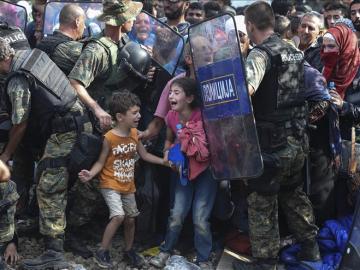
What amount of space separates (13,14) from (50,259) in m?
2.87

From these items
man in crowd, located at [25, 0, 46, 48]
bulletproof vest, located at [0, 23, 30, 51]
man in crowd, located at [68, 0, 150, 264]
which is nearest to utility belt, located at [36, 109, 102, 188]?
man in crowd, located at [68, 0, 150, 264]

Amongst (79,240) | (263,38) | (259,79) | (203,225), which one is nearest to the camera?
(259,79)

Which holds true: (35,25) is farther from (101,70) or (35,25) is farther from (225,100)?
(225,100)

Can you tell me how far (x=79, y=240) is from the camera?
5395mm

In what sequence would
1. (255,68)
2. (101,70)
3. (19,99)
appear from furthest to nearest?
(101,70) → (19,99) → (255,68)

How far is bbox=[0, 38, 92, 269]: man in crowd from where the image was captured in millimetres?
4730

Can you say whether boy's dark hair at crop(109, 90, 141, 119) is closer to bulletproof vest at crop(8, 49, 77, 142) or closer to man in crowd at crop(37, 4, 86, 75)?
bulletproof vest at crop(8, 49, 77, 142)

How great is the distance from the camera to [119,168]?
4949 millimetres

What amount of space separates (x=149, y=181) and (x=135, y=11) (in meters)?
1.40

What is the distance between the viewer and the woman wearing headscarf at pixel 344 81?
205 inches

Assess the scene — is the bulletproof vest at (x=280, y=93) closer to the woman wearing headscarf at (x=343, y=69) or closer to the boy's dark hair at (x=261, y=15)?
the boy's dark hair at (x=261, y=15)

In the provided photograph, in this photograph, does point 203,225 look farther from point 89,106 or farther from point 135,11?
point 135,11

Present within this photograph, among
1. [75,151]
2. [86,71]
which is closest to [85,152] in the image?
[75,151]

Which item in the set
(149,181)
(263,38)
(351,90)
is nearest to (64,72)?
(149,181)
